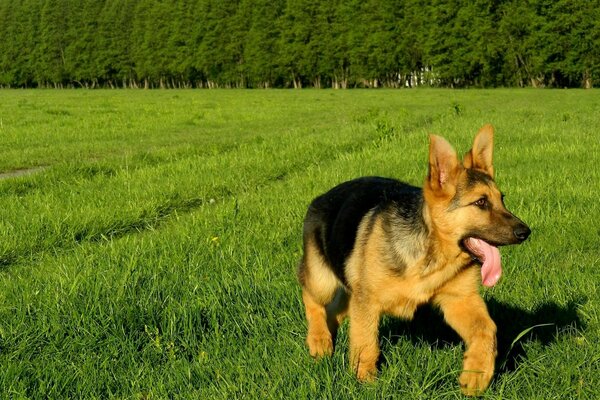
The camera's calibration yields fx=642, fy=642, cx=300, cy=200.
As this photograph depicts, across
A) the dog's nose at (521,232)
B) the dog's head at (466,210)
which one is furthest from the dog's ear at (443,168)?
the dog's nose at (521,232)

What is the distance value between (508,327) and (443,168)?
1.34 meters

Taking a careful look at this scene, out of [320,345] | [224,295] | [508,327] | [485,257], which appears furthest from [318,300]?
[508,327]

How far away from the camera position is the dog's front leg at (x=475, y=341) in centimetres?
312

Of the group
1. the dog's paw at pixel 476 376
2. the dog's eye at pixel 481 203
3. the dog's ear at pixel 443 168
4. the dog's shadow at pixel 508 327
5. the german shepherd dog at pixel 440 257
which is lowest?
the dog's shadow at pixel 508 327

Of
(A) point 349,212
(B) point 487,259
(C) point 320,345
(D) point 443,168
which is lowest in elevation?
(C) point 320,345

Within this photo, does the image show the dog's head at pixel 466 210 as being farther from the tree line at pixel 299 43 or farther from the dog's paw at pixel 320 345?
the tree line at pixel 299 43

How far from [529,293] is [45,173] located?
8.35 m

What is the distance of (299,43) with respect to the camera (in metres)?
81.2

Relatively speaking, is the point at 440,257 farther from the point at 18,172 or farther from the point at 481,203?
the point at 18,172

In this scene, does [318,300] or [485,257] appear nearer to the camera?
[485,257]

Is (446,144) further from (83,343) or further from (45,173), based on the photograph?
(45,173)

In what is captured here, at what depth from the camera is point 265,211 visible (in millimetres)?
7449

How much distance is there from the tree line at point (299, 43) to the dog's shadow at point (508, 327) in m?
63.9

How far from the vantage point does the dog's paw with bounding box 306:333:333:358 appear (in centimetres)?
371
